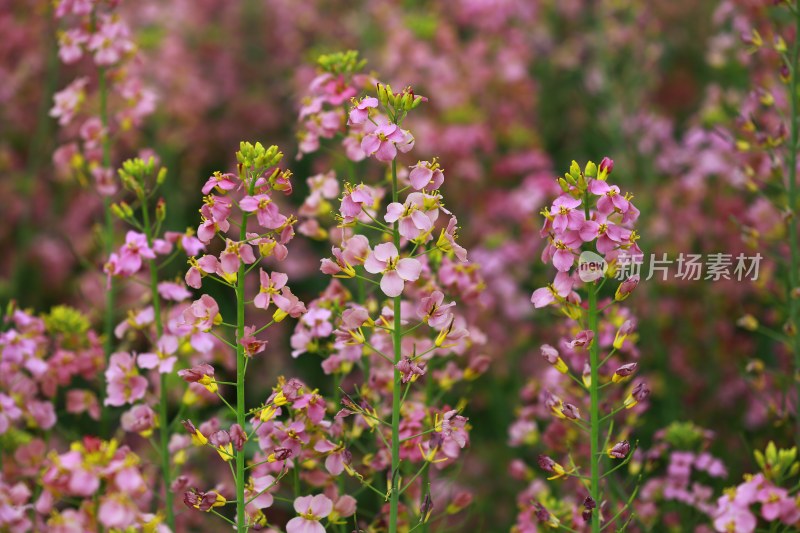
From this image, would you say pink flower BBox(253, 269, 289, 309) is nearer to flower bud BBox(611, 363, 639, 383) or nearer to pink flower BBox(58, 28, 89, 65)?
flower bud BBox(611, 363, 639, 383)

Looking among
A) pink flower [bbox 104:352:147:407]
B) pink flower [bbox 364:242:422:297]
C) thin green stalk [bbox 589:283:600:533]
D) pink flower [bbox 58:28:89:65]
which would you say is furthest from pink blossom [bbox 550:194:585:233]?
pink flower [bbox 58:28:89:65]

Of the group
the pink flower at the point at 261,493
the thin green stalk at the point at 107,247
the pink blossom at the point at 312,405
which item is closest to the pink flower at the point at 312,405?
the pink blossom at the point at 312,405

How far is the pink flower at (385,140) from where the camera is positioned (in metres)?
1.44

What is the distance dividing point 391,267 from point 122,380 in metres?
0.70

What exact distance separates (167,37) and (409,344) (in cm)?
276

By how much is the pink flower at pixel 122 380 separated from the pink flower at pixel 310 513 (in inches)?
19.4

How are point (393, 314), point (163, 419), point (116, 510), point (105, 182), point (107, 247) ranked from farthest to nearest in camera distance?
point (105, 182), point (107, 247), point (163, 419), point (393, 314), point (116, 510)

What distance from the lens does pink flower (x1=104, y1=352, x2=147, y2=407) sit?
1801 millimetres

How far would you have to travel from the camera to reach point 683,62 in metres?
4.52

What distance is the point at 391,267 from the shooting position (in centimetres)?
141

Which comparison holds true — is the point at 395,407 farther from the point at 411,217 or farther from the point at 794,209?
the point at 794,209

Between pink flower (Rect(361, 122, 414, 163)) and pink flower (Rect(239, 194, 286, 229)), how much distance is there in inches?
6.6

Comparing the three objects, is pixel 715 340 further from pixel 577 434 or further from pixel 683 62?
pixel 683 62

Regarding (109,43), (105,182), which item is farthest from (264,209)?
(109,43)
